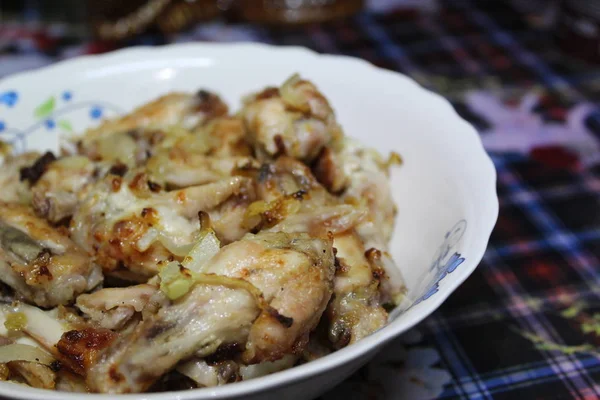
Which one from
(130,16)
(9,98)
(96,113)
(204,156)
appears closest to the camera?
(204,156)

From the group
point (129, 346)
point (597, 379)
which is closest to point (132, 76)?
point (129, 346)

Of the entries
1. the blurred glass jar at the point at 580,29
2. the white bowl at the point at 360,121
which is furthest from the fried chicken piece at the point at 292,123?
the blurred glass jar at the point at 580,29

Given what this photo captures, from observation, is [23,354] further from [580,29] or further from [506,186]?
[580,29]

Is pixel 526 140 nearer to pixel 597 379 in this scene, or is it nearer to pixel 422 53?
pixel 422 53

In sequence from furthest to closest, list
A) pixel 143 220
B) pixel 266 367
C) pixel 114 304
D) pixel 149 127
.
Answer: pixel 149 127 → pixel 143 220 → pixel 114 304 → pixel 266 367

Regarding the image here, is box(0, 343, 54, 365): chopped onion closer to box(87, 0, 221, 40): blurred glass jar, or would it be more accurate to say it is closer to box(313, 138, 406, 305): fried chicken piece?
box(313, 138, 406, 305): fried chicken piece

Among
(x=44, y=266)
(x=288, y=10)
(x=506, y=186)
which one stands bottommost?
(x=506, y=186)

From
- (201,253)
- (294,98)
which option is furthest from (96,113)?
(201,253)
